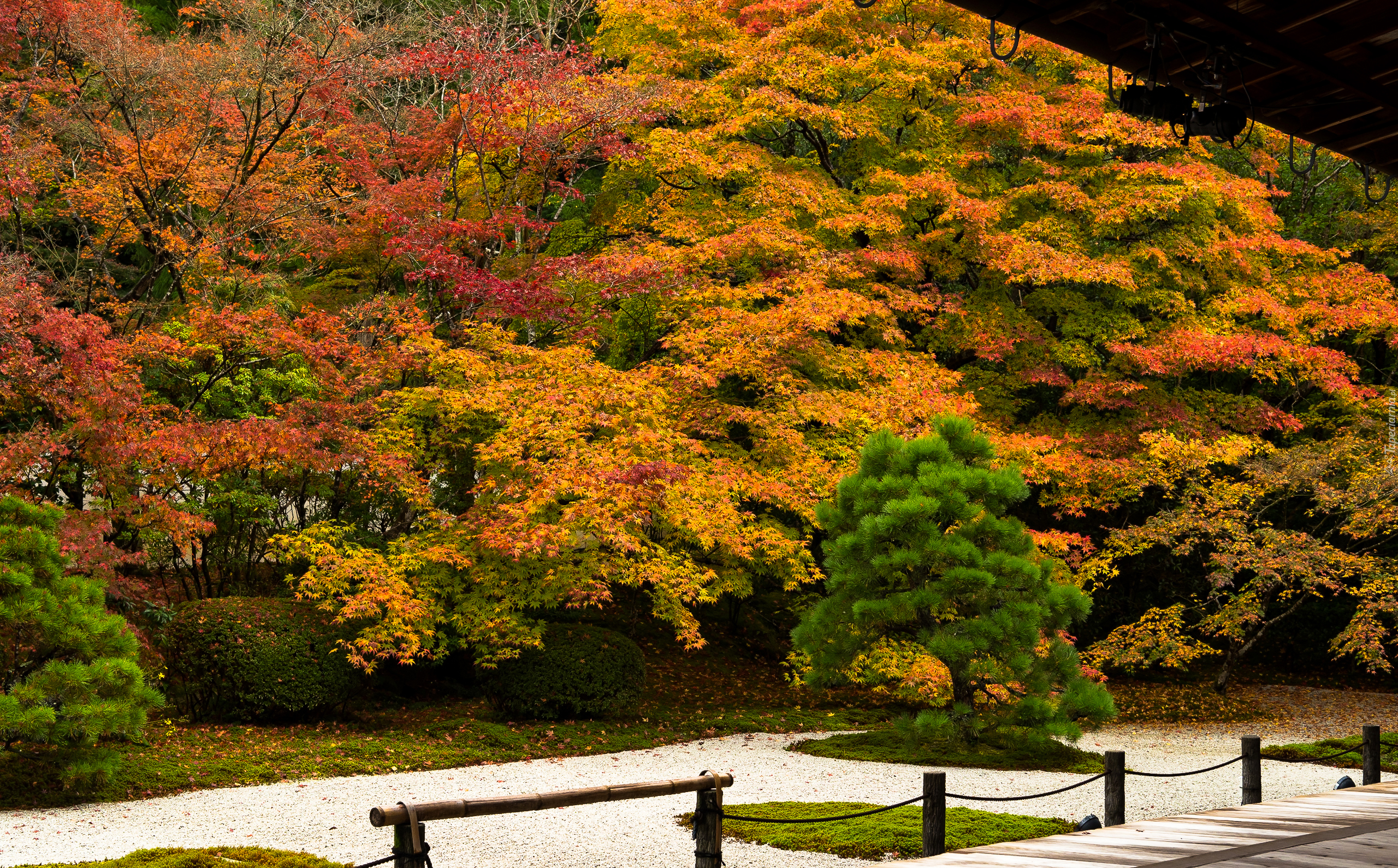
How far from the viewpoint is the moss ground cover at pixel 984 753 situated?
10.3 m

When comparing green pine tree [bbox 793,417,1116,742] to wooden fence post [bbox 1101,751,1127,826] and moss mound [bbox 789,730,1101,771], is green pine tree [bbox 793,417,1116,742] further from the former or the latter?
wooden fence post [bbox 1101,751,1127,826]

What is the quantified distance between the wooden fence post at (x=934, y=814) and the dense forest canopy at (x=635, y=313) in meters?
5.42

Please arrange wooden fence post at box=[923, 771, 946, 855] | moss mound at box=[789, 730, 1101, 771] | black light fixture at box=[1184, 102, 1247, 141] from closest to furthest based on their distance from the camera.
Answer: black light fixture at box=[1184, 102, 1247, 141] → wooden fence post at box=[923, 771, 946, 855] → moss mound at box=[789, 730, 1101, 771]

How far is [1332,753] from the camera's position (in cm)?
1129

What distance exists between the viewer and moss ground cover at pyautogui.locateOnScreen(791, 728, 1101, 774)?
10.3 m

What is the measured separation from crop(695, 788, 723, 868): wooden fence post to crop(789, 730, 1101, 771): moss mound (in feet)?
18.7

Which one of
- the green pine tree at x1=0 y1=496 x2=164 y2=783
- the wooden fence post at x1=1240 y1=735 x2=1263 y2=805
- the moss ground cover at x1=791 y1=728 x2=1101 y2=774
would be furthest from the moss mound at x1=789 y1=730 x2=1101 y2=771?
the green pine tree at x1=0 y1=496 x2=164 y2=783

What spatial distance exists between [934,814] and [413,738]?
656cm

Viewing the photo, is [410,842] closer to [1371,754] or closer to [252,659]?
[1371,754]

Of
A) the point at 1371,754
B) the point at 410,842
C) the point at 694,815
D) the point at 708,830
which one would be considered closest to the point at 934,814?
the point at 694,815

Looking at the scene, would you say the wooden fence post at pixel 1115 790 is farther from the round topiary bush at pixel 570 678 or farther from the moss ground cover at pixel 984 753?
the round topiary bush at pixel 570 678

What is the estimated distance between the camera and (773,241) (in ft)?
42.2

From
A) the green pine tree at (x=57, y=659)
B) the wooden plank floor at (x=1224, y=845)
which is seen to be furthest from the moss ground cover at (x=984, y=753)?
the green pine tree at (x=57, y=659)

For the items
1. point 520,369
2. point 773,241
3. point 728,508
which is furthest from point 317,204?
point 728,508
